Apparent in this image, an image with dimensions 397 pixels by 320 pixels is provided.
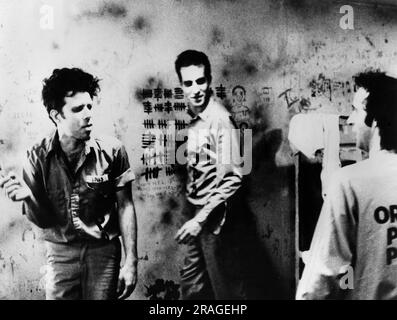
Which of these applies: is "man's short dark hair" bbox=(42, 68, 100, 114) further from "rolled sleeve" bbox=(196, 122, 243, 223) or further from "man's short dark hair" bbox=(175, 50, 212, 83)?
"rolled sleeve" bbox=(196, 122, 243, 223)

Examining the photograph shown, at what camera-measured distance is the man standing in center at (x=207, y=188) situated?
9.83 ft

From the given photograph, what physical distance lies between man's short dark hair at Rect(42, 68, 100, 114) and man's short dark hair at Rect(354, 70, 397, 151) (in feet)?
5.68

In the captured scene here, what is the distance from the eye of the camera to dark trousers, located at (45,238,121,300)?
2.82m

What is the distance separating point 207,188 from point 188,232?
285mm

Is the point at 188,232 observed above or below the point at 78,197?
below

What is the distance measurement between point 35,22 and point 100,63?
419 millimetres

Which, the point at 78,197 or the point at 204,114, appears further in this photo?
the point at 204,114

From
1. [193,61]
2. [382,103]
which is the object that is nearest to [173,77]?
[193,61]

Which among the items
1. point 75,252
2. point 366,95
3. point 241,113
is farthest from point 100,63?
point 366,95

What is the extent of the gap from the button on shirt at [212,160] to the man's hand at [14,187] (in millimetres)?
931

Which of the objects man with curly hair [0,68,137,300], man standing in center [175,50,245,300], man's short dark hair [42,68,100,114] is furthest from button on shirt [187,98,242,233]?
man's short dark hair [42,68,100,114]

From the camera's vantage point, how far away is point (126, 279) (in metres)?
2.91

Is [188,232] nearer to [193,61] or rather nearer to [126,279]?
[126,279]
